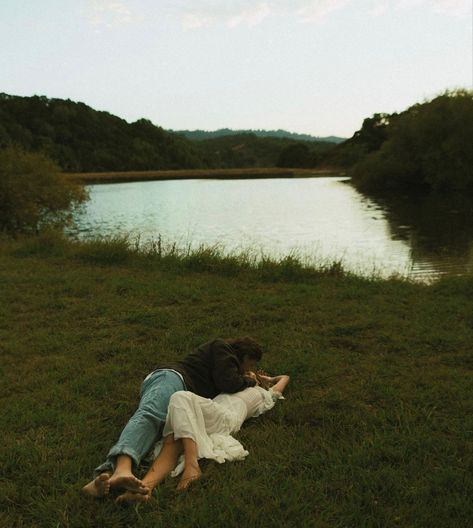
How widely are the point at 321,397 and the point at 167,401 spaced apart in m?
1.56

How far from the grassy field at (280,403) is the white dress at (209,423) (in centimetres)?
12

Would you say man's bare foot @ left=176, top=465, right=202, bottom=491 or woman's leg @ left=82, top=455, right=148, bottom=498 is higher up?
woman's leg @ left=82, top=455, right=148, bottom=498

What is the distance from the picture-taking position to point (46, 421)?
13.1 feet

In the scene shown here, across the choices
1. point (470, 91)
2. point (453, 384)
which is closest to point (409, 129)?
point (470, 91)

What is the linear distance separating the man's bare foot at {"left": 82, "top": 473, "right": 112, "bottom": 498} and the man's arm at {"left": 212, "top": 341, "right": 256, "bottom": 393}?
4.35ft

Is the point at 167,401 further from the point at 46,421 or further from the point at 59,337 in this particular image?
the point at 59,337

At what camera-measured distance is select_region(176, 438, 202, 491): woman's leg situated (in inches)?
122

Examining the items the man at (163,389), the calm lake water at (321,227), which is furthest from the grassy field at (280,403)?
the calm lake water at (321,227)

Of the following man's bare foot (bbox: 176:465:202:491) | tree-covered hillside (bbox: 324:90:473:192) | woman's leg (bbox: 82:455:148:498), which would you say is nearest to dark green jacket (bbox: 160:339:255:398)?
man's bare foot (bbox: 176:465:202:491)

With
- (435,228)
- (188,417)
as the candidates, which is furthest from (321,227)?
(188,417)

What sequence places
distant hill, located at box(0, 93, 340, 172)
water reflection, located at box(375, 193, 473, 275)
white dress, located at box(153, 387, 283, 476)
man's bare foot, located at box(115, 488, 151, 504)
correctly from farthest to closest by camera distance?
distant hill, located at box(0, 93, 340, 172)
water reflection, located at box(375, 193, 473, 275)
white dress, located at box(153, 387, 283, 476)
man's bare foot, located at box(115, 488, 151, 504)

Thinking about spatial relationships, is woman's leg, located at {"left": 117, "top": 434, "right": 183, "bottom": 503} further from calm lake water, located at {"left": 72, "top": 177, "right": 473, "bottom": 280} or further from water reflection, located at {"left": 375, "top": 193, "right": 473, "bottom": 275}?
water reflection, located at {"left": 375, "top": 193, "right": 473, "bottom": 275}

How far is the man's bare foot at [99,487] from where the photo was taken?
2889 millimetres

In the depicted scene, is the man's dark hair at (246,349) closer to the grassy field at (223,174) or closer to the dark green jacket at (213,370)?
the dark green jacket at (213,370)
